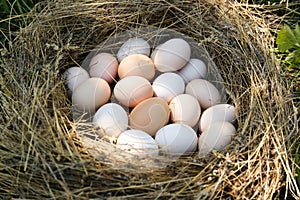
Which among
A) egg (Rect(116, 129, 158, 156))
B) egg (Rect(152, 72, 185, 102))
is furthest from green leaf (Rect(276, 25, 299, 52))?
egg (Rect(116, 129, 158, 156))

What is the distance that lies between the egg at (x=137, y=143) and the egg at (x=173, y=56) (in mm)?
323

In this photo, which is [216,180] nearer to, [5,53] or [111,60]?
[111,60]

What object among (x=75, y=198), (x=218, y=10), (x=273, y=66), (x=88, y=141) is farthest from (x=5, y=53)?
(x=273, y=66)

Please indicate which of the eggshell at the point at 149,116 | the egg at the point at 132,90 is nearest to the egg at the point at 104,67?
the egg at the point at 132,90

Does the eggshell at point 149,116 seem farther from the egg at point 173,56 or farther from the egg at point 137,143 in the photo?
the egg at point 173,56

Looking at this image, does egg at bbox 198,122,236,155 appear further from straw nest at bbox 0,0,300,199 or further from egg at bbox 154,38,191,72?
egg at bbox 154,38,191,72

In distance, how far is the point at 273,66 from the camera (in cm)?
185

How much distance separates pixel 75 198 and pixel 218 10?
37.2 inches

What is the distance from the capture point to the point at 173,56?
6.31 ft

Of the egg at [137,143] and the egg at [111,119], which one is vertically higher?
the egg at [111,119]

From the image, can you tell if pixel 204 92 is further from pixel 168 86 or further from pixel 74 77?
pixel 74 77

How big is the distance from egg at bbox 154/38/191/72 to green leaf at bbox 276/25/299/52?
0.33 m

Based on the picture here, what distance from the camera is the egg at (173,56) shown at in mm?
1924

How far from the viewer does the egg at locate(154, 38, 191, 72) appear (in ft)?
6.31
